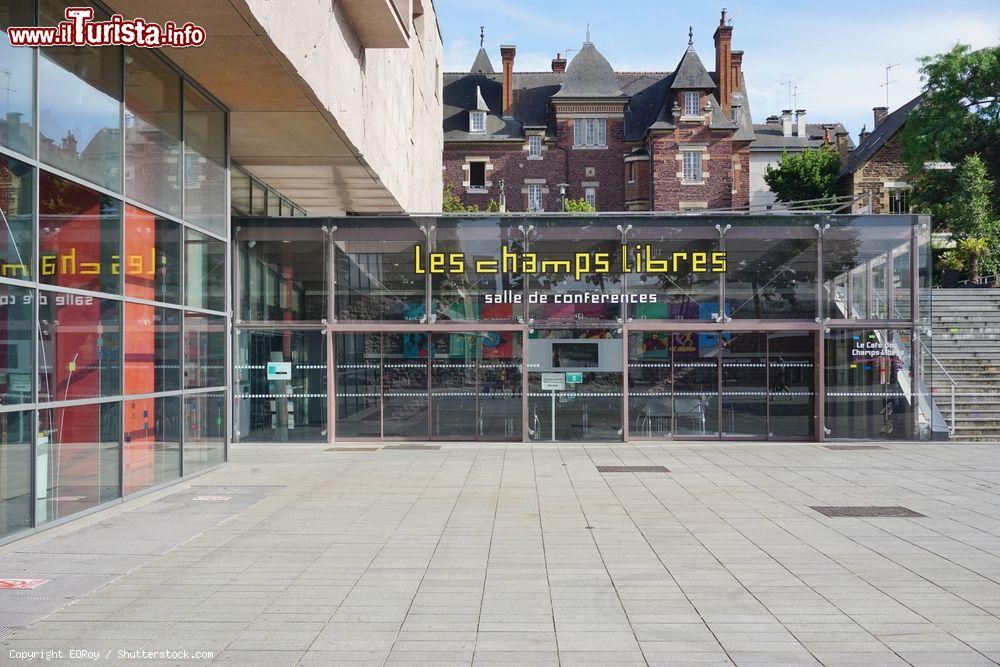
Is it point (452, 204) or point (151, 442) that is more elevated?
point (452, 204)

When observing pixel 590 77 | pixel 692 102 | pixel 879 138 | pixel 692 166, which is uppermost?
pixel 590 77

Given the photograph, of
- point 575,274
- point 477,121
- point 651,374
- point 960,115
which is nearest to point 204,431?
point 575,274

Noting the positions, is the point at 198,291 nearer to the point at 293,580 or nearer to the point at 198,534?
the point at 198,534

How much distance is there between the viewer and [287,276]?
68.7 feet

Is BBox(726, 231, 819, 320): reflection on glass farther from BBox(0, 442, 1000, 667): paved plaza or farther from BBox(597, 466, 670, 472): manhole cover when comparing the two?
BBox(0, 442, 1000, 667): paved plaza

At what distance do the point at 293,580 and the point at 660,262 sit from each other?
14.3 m

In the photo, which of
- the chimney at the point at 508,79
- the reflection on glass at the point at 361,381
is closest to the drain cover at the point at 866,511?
the reflection on glass at the point at 361,381

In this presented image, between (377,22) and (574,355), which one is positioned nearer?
(377,22)

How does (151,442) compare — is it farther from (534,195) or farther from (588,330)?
(534,195)

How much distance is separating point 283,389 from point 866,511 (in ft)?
43.5

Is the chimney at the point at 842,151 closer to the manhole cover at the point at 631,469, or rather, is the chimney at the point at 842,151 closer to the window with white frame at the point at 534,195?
the window with white frame at the point at 534,195

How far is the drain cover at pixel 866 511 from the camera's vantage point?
11438 millimetres

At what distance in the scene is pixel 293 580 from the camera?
820 centimetres

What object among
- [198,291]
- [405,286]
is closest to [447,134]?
[405,286]
